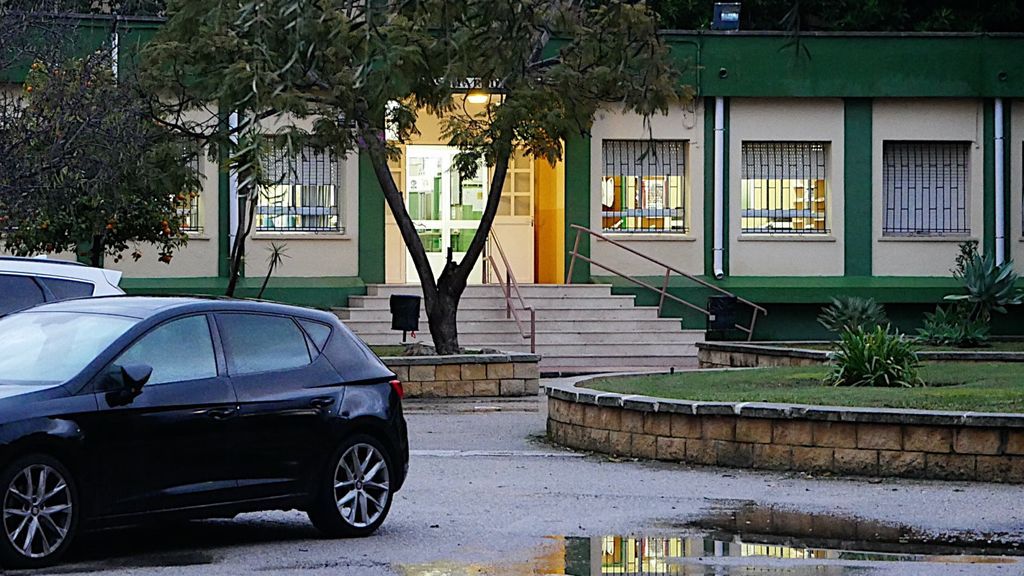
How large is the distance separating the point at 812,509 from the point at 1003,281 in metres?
14.9

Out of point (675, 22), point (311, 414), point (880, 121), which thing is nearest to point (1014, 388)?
point (311, 414)

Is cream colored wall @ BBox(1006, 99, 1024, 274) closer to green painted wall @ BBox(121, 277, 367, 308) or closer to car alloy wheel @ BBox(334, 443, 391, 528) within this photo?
green painted wall @ BBox(121, 277, 367, 308)

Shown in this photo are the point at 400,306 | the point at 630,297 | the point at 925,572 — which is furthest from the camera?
the point at 630,297

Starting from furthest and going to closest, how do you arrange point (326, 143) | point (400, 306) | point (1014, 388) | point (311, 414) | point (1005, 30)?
point (1005, 30), point (400, 306), point (326, 143), point (1014, 388), point (311, 414)

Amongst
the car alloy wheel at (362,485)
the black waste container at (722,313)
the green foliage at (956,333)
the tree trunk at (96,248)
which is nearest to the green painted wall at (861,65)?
the black waste container at (722,313)

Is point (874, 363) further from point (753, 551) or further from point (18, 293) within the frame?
point (18, 293)

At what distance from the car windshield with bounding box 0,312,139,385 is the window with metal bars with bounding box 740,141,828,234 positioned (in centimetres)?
2255

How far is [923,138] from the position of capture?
103 ft

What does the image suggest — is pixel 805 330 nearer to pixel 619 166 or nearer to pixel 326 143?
pixel 619 166

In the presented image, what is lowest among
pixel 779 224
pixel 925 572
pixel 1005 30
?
pixel 925 572

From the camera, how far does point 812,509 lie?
11641 millimetres

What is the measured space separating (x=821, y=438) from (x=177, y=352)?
5847mm

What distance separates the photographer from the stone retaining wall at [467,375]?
70.0 feet

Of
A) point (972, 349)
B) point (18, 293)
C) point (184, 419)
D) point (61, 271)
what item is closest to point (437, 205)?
point (972, 349)
